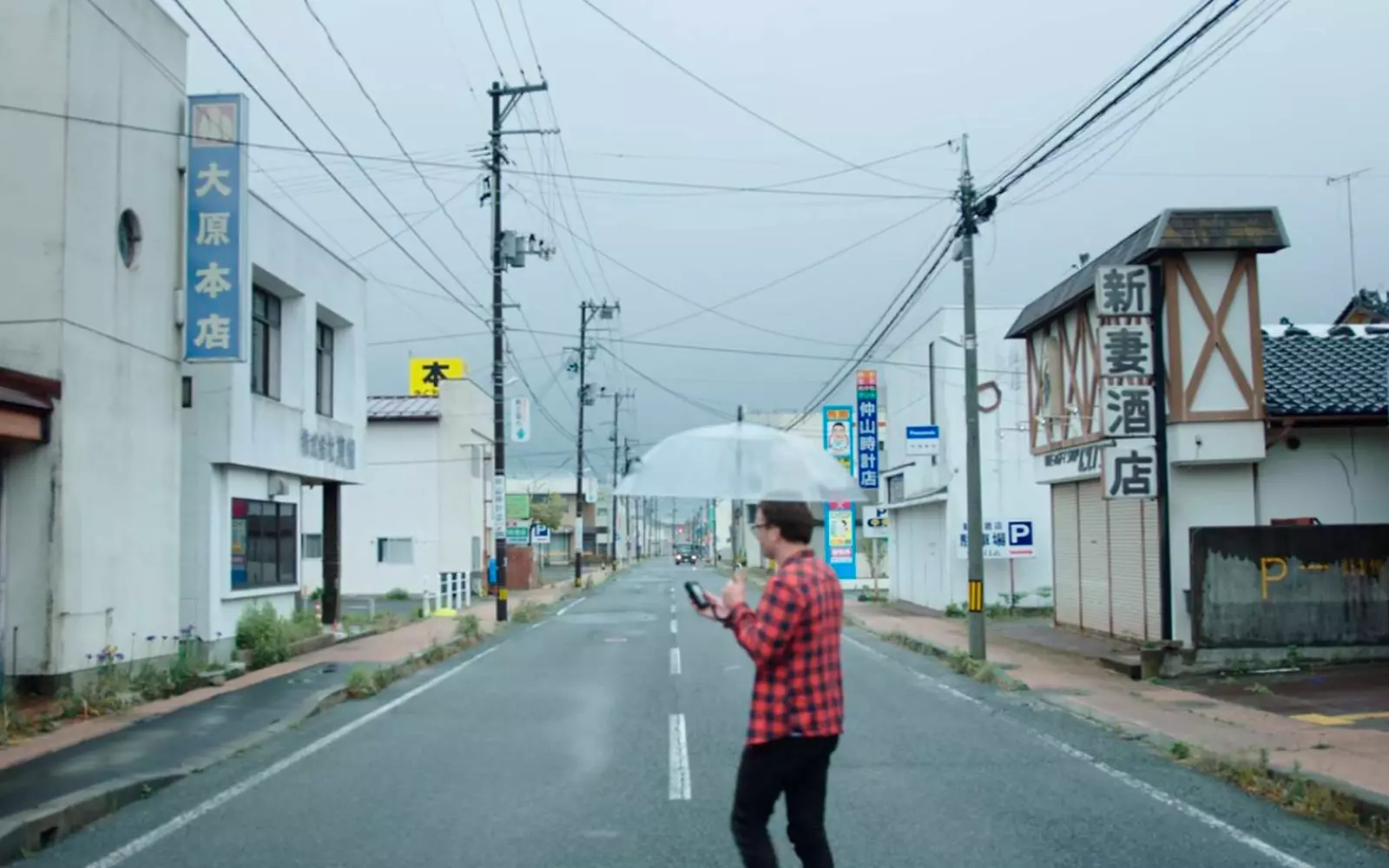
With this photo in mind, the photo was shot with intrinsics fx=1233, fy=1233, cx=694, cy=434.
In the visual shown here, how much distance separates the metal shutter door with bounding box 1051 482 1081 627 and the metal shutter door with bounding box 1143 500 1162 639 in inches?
145

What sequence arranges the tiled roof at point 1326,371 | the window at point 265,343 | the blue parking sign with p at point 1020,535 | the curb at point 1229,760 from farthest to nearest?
the blue parking sign with p at point 1020,535 → the window at point 265,343 → the tiled roof at point 1326,371 → the curb at point 1229,760

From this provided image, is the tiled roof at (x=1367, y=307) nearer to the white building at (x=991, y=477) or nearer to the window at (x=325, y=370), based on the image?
the white building at (x=991, y=477)

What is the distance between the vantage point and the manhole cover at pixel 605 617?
30031 mm

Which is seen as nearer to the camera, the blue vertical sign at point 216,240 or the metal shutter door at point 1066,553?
the blue vertical sign at point 216,240

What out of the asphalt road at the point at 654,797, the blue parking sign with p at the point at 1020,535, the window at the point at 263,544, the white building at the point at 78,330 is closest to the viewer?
the asphalt road at the point at 654,797

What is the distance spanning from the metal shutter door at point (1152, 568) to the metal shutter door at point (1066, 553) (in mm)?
3680

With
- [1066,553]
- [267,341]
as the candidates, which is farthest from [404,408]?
[1066,553]

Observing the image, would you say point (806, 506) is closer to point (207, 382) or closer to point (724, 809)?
point (724, 809)

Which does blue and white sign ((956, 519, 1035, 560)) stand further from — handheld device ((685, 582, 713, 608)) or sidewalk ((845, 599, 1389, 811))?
handheld device ((685, 582, 713, 608))

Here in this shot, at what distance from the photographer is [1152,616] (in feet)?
62.8

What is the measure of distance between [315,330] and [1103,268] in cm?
1422

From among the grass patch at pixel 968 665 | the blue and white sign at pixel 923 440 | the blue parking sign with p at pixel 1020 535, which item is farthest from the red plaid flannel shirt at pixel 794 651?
the blue parking sign with p at pixel 1020 535

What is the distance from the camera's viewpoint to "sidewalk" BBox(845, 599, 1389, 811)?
9.36m

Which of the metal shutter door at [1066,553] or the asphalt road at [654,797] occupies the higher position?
the metal shutter door at [1066,553]
